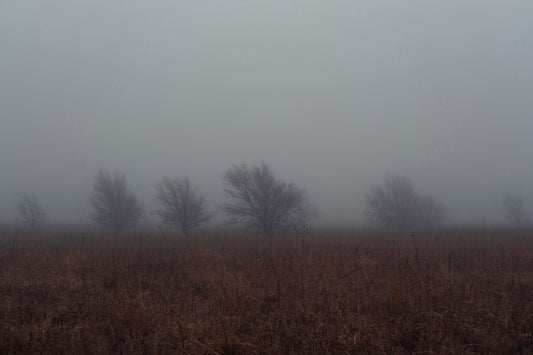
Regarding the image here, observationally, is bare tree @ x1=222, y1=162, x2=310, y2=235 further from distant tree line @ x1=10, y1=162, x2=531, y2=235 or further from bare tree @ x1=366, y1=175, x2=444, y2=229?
bare tree @ x1=366, y1=175, x2=444, y2=229

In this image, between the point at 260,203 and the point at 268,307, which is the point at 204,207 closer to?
the point at 260,203

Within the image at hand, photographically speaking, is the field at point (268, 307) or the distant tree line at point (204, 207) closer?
the field at point (268, 307)

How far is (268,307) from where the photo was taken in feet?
18.9

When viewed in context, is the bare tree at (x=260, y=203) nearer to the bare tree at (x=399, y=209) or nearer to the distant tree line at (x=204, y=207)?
the distant tree line at (x=204, y=207)

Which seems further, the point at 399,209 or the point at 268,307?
the point at 399,209

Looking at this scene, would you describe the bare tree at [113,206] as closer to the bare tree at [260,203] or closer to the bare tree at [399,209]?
the bare tree at [260,203]

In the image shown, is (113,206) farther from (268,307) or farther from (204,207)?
(268,307)

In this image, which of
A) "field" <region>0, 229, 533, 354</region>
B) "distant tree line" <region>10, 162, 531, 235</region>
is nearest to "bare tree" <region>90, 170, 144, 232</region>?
"distant tree line" <region>10, 162, 531, 235</region>

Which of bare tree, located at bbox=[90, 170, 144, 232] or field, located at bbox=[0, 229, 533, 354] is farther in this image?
bare tree, located at bbox=[90, 170, 144, 232]

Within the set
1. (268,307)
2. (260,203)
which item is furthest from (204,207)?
(268,307)

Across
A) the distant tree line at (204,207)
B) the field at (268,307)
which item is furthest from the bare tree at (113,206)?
the field at (268,307)

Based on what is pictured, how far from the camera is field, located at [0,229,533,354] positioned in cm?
430

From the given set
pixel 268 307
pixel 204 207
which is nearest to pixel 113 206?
pixel 204 207

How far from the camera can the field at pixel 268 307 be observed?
4.30 m
